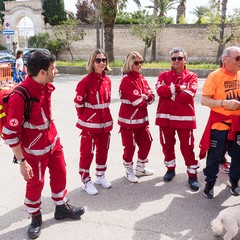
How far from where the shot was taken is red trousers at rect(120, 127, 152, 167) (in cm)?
454

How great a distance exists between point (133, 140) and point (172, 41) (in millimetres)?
24165

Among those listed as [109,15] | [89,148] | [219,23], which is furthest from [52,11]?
[89,148]

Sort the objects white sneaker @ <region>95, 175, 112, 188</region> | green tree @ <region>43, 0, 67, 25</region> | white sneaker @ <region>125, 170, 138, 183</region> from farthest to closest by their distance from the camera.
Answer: green tree @ <region>43, 0, 67, 25</region> → white sneaker @ <region>125, 170, 138, 183</region> → white sneaker @ <region>95, 175, 112, 188</region>

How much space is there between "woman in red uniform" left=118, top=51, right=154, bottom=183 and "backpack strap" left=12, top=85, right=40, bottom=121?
1.57 meters

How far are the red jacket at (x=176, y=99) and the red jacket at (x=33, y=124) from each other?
1.60m

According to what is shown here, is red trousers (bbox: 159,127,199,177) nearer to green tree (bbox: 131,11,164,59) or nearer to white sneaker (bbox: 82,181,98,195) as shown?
white sneaker (bbox: 82,181,98,195)

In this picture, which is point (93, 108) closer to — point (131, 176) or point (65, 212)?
point (131, 176)

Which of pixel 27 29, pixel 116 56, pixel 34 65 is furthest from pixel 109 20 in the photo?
pixel 34 65

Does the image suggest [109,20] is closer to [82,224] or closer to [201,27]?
[201,27]

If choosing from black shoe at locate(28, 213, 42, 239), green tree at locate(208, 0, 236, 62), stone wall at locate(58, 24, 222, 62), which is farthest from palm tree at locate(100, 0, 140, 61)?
black shoe at locate(28, 213, 42, 239)

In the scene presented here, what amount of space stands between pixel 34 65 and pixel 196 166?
2527mm

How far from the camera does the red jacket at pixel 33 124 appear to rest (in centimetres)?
293

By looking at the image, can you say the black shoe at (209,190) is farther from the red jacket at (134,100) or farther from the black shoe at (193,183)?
the red jacket at (134,100)

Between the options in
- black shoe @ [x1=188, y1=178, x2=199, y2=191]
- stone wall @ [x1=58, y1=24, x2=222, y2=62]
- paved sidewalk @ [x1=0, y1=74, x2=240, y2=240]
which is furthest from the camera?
stone wall @ [x1=58, y1=24, x2=222, y2=62]
